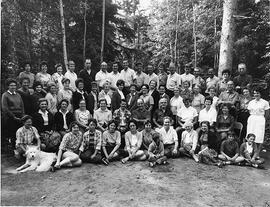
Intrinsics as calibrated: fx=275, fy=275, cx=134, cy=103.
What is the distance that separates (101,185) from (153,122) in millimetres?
3359

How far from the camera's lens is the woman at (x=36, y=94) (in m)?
7.81

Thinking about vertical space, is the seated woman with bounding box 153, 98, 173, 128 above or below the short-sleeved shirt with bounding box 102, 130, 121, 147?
above

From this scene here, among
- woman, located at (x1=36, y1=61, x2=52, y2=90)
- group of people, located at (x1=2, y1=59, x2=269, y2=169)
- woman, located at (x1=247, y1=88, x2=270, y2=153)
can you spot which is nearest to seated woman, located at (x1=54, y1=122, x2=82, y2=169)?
group of people, located at (x1=2, y1=59, x2=269, y2=169)

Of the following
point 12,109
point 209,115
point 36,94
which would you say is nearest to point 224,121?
point 209,115

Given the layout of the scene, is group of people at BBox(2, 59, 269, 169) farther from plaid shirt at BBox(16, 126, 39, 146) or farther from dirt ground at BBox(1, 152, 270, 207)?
dirt ground at BBox(1, 152, 270, 207)

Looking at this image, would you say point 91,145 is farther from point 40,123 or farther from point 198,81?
point 198,81

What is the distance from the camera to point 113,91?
9164 millimetres

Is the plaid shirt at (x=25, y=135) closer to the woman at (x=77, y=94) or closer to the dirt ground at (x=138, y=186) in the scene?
the dirt ground at (x=138, y=186)

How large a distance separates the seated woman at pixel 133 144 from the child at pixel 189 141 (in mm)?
1249

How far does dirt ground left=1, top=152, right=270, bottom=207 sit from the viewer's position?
5242 millimetres

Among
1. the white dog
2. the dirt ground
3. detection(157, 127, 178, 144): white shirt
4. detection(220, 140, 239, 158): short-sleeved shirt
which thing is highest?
detection(157, 127, 178, 144): white shirt

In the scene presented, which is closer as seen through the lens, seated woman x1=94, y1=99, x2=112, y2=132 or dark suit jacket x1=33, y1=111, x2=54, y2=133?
dark suit jacket x1=33, y1=111, x2=54, y2=133

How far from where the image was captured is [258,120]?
8086 mm

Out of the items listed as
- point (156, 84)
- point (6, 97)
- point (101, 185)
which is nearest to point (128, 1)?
point (156, 84)
